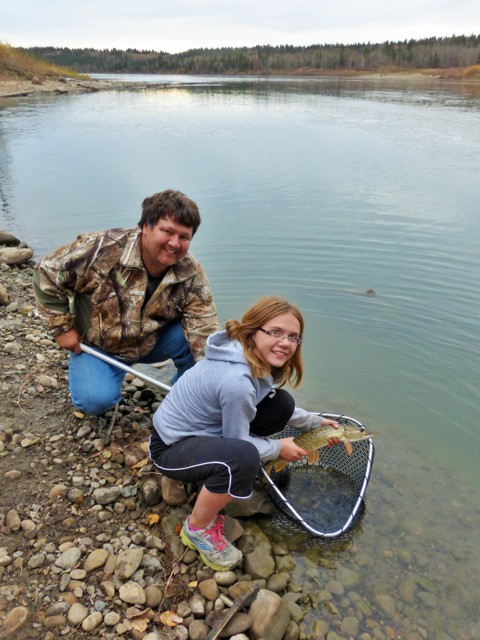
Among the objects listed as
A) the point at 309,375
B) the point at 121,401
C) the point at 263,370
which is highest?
the point at 263,370

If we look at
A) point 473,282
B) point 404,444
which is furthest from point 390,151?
point 404,444

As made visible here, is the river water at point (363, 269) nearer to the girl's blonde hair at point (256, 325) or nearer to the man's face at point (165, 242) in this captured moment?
the girl's blonde hair at point (256, 325)

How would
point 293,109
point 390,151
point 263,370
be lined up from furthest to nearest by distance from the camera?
1. point 293,109
2. point 390,151
3. point 263,370

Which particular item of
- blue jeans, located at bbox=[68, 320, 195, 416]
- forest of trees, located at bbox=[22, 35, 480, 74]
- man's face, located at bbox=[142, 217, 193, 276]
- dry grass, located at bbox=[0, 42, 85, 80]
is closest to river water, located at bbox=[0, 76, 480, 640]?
blue jeans, located at bbox=[68, 320, 195, 416]

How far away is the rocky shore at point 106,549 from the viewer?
94.0 inches

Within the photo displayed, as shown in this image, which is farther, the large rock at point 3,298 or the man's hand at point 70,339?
the large rock at point 3,298

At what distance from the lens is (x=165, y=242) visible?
320 cm

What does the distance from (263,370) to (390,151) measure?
1336cm

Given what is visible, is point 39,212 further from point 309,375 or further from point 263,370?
point 263,370

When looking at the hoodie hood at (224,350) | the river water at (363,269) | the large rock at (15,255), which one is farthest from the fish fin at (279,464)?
the large rock at (15,255)

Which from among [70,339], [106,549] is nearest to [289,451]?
[106,549]

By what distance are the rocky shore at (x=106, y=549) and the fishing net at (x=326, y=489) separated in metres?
0.26

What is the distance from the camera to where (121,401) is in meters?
4.05

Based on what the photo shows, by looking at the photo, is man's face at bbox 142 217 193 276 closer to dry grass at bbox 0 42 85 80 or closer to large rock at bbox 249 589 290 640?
large rock at bbox 249 589 290 640
